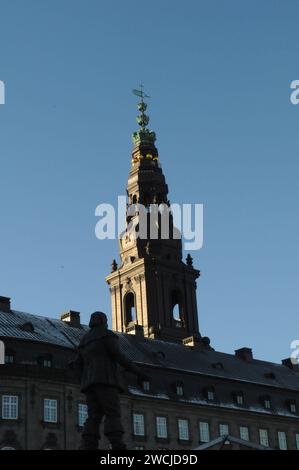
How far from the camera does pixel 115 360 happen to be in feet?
62.1

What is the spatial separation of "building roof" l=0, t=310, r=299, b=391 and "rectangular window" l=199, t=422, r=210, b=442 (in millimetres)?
5221

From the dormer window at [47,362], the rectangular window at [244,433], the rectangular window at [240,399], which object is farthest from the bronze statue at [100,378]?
the rectangular window at [240,399]

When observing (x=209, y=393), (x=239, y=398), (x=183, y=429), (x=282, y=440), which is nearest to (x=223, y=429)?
(x=209, y=393)

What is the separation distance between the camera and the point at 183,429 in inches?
2621

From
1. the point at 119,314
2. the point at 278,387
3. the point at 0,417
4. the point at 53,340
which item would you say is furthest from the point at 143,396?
the point at 119,314

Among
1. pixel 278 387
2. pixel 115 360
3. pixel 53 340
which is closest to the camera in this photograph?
pixel 115 360

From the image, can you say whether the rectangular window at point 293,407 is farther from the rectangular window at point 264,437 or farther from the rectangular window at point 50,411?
the rectangular window at point 50,411

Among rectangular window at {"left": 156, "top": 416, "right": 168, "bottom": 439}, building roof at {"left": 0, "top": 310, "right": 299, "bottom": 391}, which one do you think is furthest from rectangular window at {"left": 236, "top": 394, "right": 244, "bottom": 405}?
rectangular window at {"left": 156, "top": 416, "right": 168, "bottom": 439}

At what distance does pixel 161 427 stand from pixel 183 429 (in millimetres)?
2442

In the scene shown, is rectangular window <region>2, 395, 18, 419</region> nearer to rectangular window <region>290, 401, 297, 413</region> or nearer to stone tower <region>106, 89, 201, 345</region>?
rectangular window <region>290, 401, 297, 413</region>

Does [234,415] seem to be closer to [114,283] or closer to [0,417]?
[0,417]

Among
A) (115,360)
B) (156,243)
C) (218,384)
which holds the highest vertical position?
(156,243)
